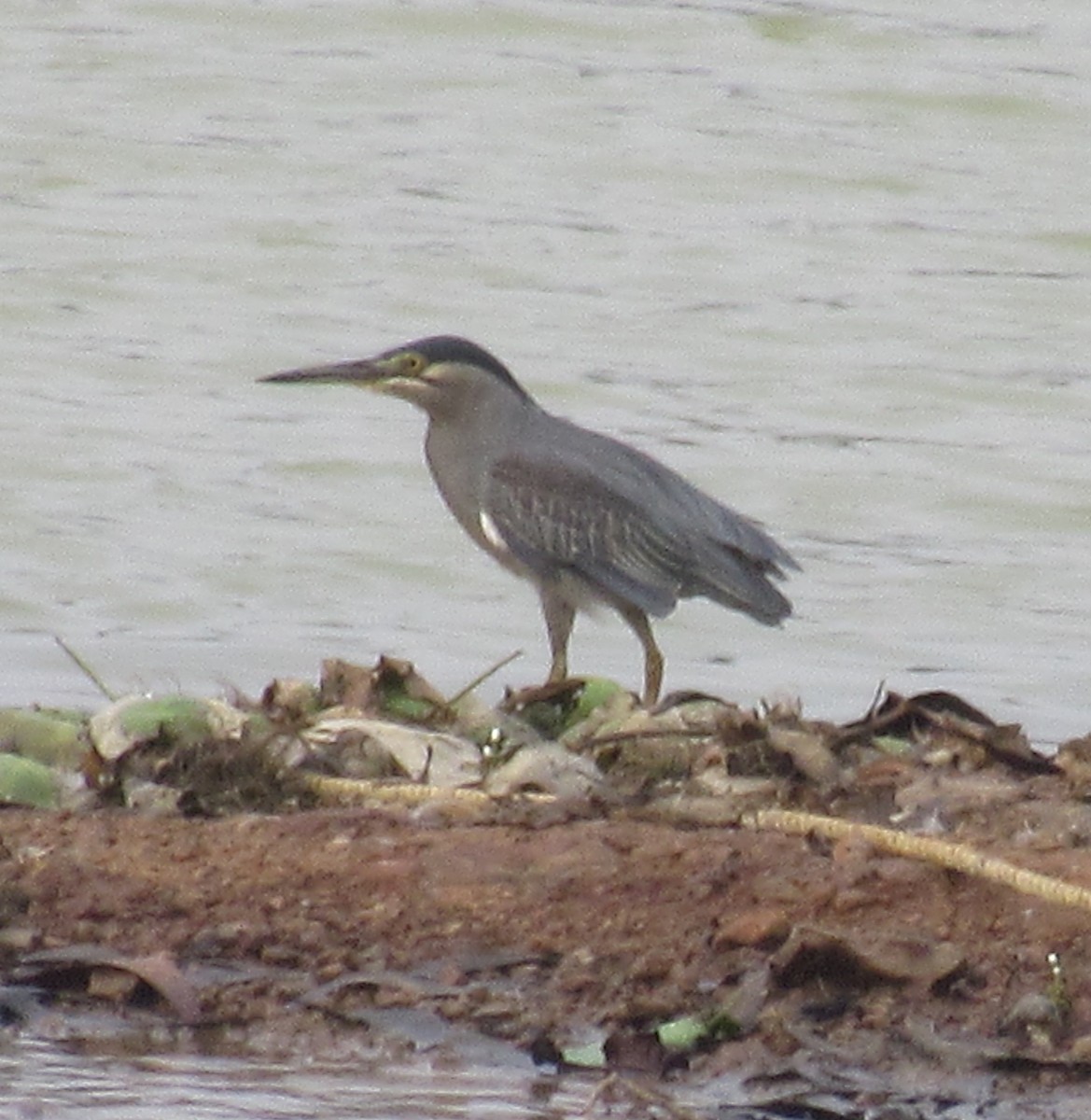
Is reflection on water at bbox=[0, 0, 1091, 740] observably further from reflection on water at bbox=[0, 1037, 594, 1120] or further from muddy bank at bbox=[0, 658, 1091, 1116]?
reflection on water at bbox=[0, 1037, 594, 1120]

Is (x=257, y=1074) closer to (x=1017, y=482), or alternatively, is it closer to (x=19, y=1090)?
(x=19, y=1090)

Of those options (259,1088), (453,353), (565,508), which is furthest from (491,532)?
(259,1088)

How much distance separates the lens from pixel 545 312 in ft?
49.6

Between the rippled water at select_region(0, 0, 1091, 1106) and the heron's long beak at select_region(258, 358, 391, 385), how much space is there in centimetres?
107

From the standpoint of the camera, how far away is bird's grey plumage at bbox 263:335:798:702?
8.34 meters

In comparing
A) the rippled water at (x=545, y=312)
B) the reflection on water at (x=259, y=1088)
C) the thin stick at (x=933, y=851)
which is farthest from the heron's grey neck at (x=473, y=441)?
the reflection on water at (x=259, y=1088)

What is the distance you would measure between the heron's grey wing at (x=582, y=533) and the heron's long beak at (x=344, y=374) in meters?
Result: 0.43

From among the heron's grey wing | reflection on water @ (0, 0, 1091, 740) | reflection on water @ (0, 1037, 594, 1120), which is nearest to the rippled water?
reflection on water @ (0, 0, 1091, 740)

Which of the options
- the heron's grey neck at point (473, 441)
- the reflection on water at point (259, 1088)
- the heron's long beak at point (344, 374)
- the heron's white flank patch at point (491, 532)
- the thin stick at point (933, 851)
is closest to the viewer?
the reflection on water at point (259, 1088)

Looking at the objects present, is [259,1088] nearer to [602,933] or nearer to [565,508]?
[602,933]

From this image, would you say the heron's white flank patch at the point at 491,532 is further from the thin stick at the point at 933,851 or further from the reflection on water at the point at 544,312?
the thin stick at the point at 933,851

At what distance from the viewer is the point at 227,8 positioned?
61.7 feet

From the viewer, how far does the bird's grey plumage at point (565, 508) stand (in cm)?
834

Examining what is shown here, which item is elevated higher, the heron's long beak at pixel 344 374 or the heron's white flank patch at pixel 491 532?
the heron's long beak at pixel 344 374
